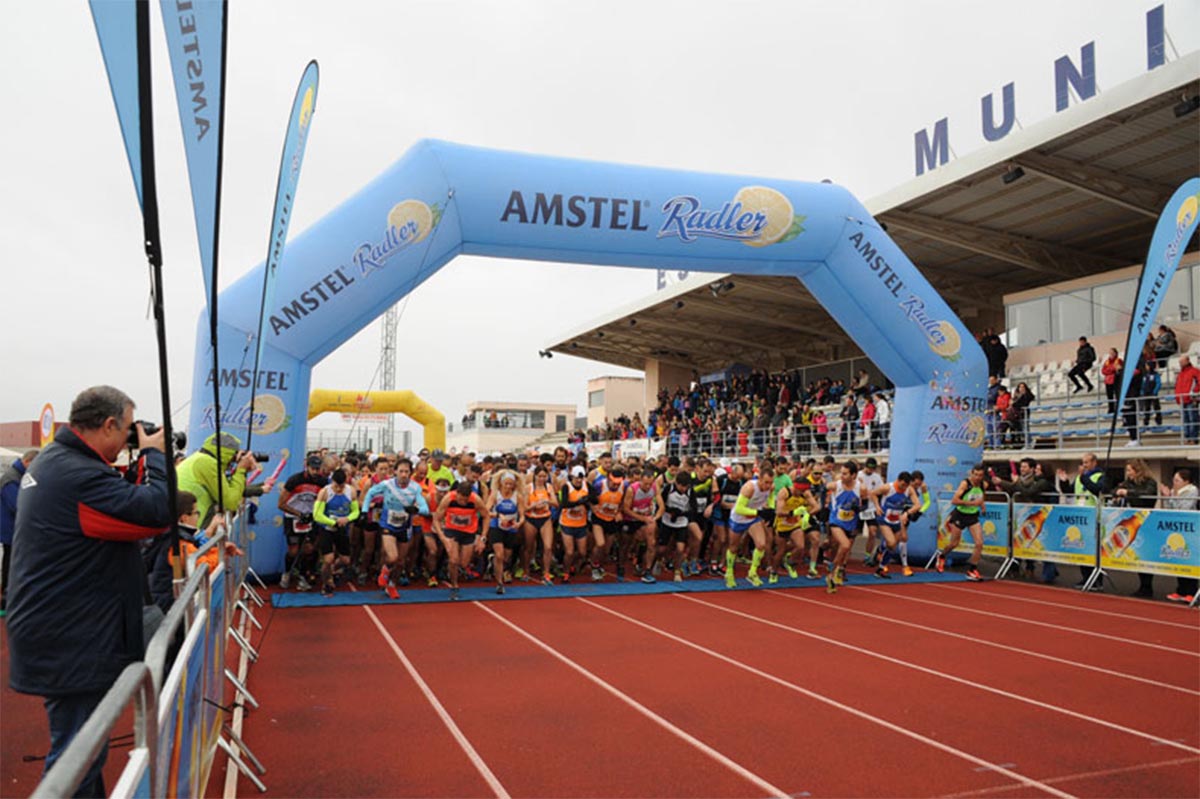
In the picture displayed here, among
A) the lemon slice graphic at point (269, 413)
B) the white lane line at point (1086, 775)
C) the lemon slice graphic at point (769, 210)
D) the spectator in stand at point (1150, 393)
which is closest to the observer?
the white lane line at point (1086, 775)

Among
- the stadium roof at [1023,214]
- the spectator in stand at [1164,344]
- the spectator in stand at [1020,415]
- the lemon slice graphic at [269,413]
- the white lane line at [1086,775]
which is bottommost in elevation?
the white lane line at [1086,775]

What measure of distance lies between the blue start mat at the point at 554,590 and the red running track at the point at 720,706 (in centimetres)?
69

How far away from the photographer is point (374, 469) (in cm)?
1285

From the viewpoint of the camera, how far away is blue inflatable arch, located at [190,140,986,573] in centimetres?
1052

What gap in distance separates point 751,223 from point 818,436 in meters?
13.6

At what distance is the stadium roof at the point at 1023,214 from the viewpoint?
14.4 metres

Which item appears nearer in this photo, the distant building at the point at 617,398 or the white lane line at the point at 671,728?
the white lane line at the point at 671,728

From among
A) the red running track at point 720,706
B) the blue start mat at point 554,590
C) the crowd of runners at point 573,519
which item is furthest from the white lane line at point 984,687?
the crowd of runners at point 573,519

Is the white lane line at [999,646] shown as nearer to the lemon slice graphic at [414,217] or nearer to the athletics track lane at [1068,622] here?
the athletics track lane at [1068,622]

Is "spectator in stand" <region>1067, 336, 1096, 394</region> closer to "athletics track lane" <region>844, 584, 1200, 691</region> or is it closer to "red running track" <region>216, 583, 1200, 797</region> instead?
"athletics track lane" <region>844, 584, 1200, 691</region>

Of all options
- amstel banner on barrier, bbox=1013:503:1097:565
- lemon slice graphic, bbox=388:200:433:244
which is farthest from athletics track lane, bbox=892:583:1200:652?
lemon slice graphic, bbox=388:200:433:244

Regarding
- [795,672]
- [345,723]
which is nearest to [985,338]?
[795,672]

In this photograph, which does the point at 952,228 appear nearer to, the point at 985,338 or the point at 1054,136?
the point at 985,338

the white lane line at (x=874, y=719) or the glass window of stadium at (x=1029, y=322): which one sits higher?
the glass window of stadium at (x=1029, y=322)
